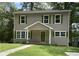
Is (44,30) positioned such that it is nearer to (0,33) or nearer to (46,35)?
(46,35)

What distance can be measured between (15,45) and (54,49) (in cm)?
178

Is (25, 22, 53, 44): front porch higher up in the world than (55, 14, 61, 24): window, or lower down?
lower down

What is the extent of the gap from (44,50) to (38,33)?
4.20 ft

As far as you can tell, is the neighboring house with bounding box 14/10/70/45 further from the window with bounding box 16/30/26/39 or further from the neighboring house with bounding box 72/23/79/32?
the neighboring house with bounding box 72/23/79/32

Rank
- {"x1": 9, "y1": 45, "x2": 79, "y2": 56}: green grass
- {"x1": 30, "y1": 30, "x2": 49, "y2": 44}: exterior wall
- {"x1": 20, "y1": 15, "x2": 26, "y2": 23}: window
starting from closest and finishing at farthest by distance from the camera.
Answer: {"x1": 9, "y1": 45, "x2": 79, "y2": 56}: green grass → {"x1": 30, "y1": 30, "x2": 49, "y2": 44}: exterior wall → {"x1": 20, "y1": 15, "x2": 26, "y2": 23}: window

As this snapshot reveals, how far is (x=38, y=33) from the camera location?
1184 centimetres

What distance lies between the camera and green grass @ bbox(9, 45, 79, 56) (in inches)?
417

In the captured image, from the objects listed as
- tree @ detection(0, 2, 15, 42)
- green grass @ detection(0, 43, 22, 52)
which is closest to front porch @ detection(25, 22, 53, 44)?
green grass @ detection(0, 43, 22, 52)

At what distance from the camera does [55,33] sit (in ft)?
39.0

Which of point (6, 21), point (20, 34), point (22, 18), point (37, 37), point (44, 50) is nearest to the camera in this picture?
point (44, 50)

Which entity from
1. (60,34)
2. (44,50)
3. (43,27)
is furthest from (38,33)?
(44,50)

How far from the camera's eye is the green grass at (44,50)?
34.7ft

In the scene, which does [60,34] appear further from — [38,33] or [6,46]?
[6,46]

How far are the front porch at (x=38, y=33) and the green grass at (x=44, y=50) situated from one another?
484mm
